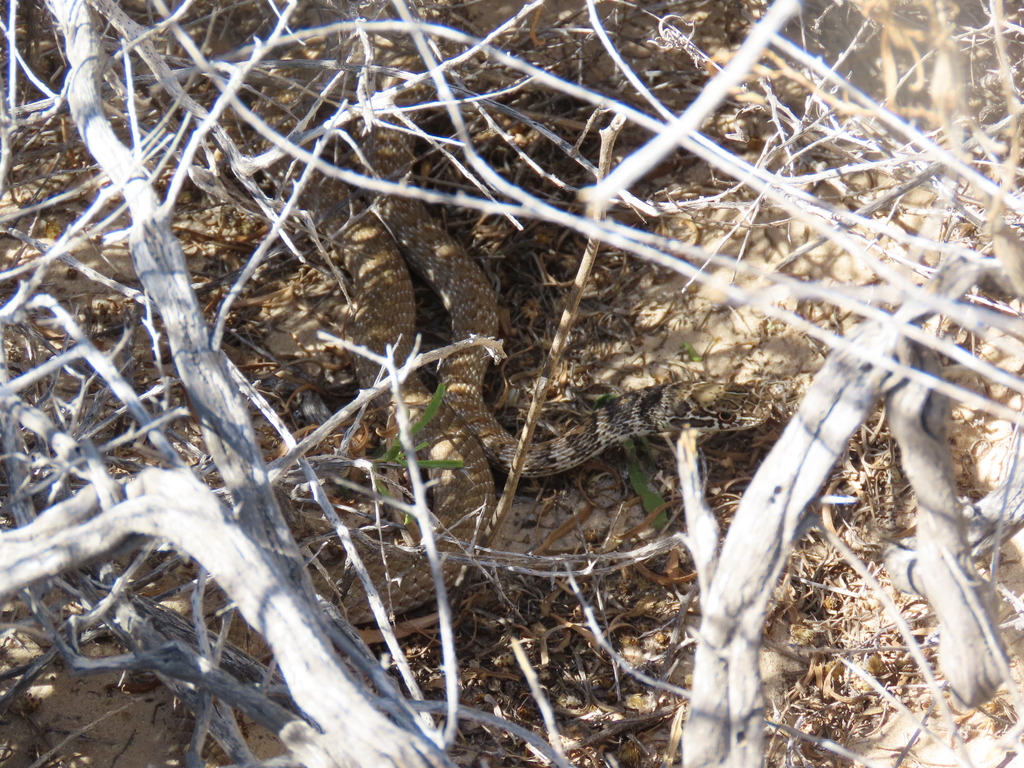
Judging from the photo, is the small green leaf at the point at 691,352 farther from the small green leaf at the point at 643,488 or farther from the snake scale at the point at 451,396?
the small green leaf at the point at 643,488

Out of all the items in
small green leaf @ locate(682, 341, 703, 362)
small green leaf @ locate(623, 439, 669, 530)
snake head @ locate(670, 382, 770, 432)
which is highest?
small green leaf @ locate(682, 341, 703, 362)

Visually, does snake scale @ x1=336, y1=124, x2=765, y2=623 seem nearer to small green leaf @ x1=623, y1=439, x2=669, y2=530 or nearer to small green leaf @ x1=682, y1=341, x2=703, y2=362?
small green leaf @ x1=623, y1=439, x2=669, y2=530

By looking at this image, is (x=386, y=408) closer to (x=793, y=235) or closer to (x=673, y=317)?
(x=673, y=317)

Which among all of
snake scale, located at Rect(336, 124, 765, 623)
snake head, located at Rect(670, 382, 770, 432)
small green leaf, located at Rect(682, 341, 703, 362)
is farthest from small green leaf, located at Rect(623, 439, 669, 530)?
small green leaf, located at Rect(682, 341, 703, 362)

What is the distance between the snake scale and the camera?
411 cm

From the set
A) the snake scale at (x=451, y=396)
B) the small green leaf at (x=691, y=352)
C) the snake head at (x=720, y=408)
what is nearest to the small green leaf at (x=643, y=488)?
the snake scale at (x=451, y=396)

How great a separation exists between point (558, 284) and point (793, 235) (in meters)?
1.47

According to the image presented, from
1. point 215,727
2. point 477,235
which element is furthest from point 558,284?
point 215,727

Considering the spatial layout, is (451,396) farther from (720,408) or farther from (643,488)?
(720,408)

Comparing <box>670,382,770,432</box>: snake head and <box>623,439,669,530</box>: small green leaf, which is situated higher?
<box>670,382,770,432</box>: snake head

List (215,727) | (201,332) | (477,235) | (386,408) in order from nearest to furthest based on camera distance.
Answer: (201,332) < (215,727) < (386,408) < (477,235)

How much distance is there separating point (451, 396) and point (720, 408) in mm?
1654

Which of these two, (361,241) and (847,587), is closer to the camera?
(847,587)

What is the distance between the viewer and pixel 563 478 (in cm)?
435
